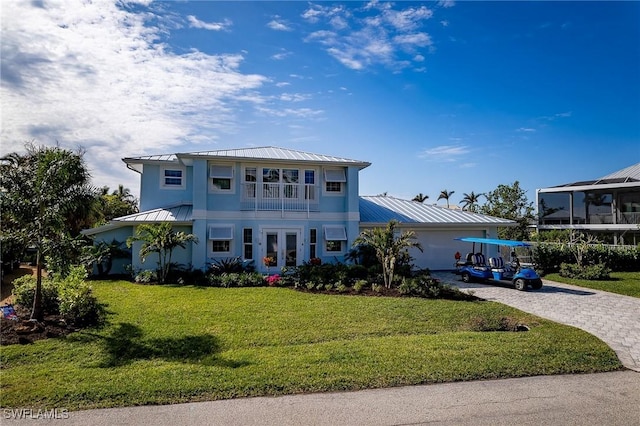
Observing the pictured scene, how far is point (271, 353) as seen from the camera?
25.1 feet

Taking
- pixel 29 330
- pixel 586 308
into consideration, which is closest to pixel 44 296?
pixel 29 330

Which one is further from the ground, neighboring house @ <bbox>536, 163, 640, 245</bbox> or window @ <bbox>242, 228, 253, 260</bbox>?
neighboring house @ <bbox>536, 163, 640, 245</bbox>

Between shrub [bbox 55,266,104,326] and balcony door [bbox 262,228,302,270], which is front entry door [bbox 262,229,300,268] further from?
shrub [bbox 55,266,104,326]

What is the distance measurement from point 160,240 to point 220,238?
2.73 m

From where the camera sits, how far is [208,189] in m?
18.4

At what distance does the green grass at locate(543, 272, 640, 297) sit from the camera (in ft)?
53.2

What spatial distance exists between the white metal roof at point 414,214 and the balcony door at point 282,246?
12.3 feet

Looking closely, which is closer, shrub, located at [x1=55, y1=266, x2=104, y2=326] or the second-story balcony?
shrub, located at [x1=55, y1=266, x2=104, y2=326]

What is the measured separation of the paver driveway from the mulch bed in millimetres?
12143

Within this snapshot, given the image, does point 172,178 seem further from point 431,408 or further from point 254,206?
point 431,408

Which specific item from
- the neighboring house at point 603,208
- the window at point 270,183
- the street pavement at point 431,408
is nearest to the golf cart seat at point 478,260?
the window at point 270,183

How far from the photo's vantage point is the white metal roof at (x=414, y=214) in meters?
21.0

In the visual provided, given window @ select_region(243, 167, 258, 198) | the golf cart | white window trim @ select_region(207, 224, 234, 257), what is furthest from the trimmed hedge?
white window trim @ select_region(207, 224, 234, 257)

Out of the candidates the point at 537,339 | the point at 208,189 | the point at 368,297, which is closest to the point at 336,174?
the point at 208,189
